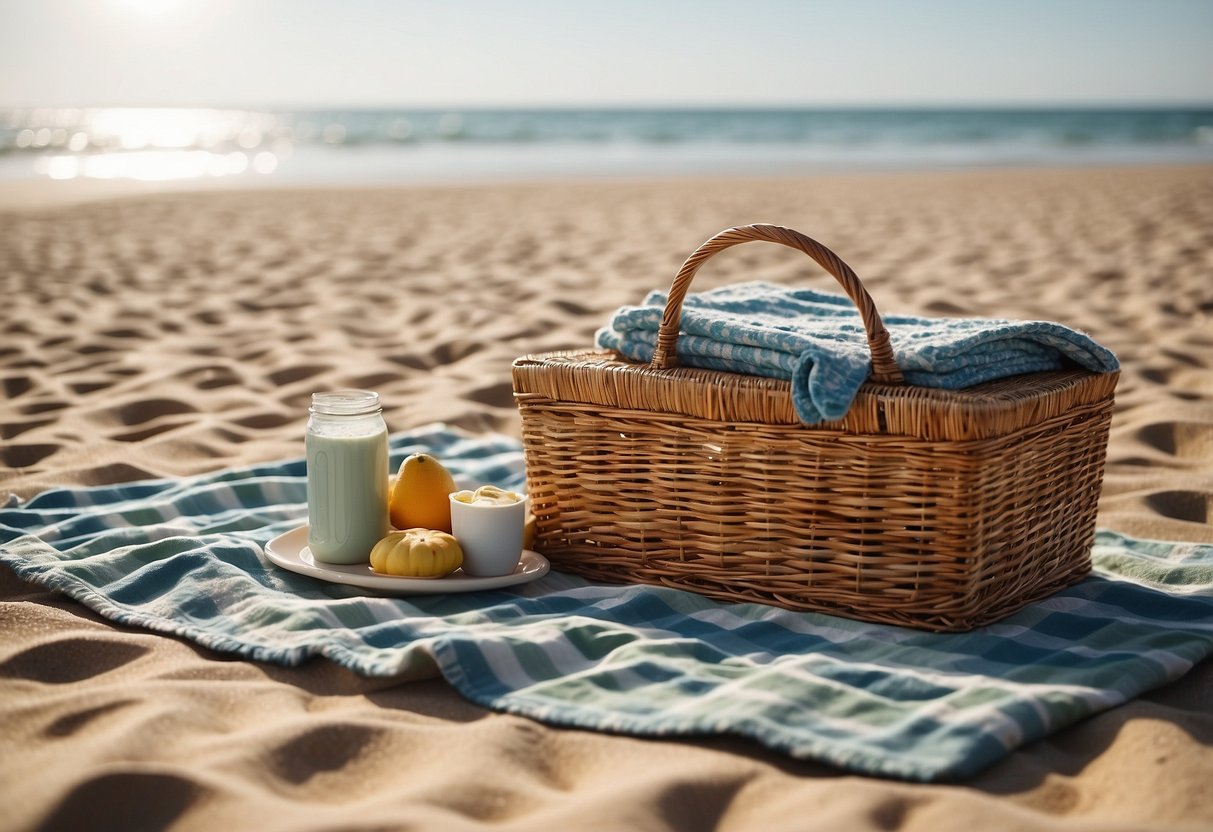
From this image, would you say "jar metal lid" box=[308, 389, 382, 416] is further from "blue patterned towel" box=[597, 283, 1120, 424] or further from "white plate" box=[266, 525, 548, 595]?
"blue patterned towel" box=[597, 283, 1120, 424]

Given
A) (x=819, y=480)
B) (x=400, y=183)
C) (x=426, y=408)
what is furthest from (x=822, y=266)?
(x=400, y=183)

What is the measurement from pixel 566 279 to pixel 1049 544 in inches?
141

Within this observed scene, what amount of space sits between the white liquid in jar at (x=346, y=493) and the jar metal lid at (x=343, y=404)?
4 centimetres

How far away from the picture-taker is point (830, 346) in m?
1.78

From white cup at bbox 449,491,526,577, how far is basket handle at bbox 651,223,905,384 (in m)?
0.35

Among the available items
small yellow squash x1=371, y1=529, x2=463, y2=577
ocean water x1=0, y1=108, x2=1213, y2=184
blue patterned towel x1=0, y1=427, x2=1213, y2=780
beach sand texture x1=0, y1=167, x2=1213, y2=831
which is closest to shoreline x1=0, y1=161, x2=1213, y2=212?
ocean water x1=0, y1=108, x2=1213, y2=184

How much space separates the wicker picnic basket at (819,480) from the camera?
1718 millimetres

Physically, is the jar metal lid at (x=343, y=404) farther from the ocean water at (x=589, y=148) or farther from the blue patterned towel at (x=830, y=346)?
the ocean water at (x=589, y=148)

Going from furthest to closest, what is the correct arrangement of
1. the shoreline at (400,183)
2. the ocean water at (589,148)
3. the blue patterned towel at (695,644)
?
the ocean water at (589,148), the shoreline at (400,183), the blue patterned towel at (695,644)

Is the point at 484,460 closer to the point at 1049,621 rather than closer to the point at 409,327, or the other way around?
the point at 1049,621

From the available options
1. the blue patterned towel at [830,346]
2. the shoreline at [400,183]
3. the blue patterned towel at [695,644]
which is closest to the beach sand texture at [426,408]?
the blue patterned towel at [695,644]

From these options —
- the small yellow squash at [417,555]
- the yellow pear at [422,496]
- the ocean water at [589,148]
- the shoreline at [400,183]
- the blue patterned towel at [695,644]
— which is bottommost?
the blue patterned towel at [695,644]

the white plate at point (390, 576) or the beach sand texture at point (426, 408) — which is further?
the white plate at point (390, 576)

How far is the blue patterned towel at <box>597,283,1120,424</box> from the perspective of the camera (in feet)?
5.66
